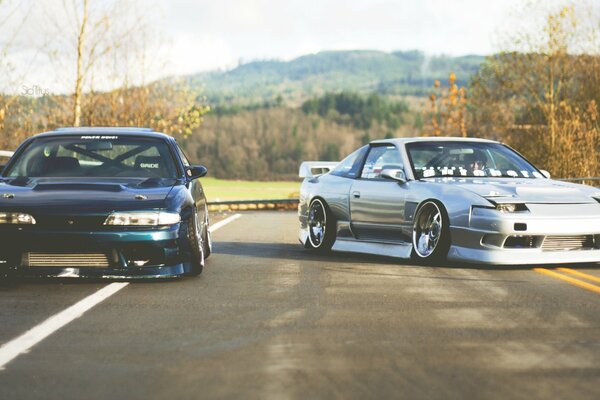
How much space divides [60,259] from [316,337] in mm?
3224

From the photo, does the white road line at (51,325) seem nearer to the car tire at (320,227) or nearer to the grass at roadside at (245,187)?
the car tire at (320,227)

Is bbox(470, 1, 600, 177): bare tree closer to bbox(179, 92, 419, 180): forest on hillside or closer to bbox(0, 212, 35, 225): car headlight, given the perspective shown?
bbox(0, 212, 35, 225): car headlight

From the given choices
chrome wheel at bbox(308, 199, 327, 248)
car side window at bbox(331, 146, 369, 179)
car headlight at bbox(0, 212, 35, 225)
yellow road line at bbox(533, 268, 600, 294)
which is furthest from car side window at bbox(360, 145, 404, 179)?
car headlight at bbox(0, 212, 35, 225)

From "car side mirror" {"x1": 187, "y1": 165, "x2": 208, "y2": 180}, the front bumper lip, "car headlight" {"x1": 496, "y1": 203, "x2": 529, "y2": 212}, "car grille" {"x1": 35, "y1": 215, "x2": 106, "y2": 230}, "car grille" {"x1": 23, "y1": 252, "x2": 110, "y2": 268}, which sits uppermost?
"car side mirror" {"x1": 187, "y1": 165, "x2": 208, "y2": 180}

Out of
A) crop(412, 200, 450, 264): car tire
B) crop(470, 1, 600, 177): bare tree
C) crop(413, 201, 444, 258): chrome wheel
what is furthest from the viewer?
crop(470, 1, 600, 177): bare tree

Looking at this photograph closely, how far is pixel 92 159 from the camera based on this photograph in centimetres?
1061

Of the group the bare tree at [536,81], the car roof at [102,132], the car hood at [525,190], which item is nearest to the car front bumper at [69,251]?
the car roof at [102,132]

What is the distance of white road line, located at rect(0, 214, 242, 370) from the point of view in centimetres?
589

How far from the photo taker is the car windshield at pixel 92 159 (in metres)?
10.2

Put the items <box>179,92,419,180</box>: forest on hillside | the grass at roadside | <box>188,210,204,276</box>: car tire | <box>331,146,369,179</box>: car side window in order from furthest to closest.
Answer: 1. <box>179,92,419,180</box>: forest on hillside
2. the grass at roadside
3. <box>331,146,369,179</box>: car side window
4. <box>188,210,204,276</box>: car tire

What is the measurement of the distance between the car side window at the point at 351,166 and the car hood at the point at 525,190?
1452mm

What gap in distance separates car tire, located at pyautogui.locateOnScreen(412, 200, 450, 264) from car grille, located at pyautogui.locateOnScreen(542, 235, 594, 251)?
0.98m

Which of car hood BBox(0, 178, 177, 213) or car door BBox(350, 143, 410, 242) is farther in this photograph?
car door BBox(350, 143, 410, 242)

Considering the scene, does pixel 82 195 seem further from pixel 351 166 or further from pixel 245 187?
pixel 245 187
